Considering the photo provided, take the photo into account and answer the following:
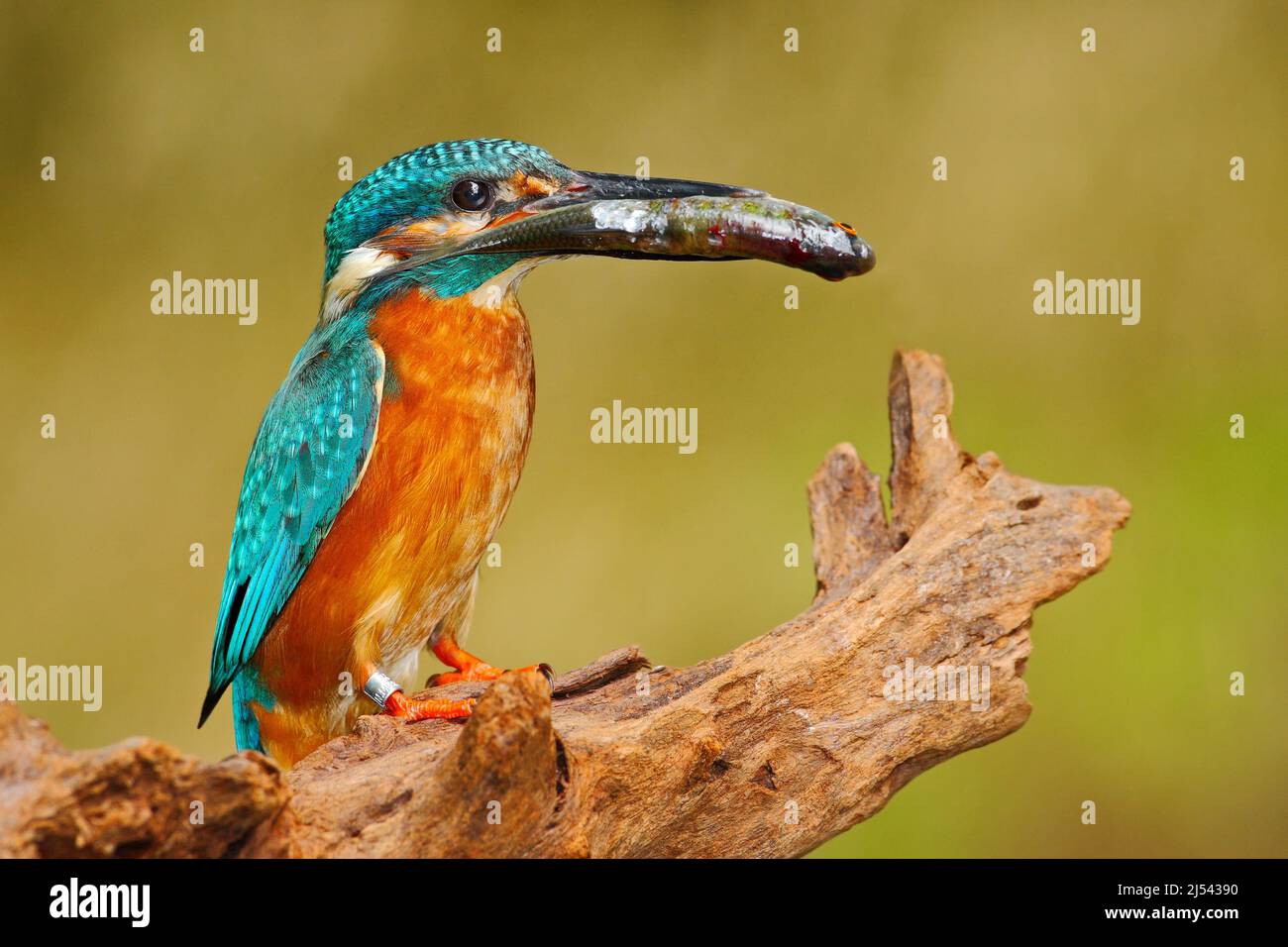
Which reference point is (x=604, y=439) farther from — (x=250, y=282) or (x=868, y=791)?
(x=868, y=791)

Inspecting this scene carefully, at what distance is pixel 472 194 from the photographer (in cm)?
265

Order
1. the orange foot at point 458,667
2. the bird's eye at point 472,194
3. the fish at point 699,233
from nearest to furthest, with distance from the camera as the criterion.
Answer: the fish at point 699,233 < the bird's eye at point 472,194 < the orange foot at point 458,667

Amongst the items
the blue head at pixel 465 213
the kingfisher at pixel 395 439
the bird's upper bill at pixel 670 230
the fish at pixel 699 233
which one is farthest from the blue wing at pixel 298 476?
the fish at pixel 699 233

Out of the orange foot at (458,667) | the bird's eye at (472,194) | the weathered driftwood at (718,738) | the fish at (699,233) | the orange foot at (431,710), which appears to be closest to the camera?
the weathered driftwood at (718,738)

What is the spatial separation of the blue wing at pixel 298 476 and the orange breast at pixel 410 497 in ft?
0.09

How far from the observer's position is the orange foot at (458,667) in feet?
9.53

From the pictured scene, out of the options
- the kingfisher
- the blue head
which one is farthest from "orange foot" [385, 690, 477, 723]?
the blue head

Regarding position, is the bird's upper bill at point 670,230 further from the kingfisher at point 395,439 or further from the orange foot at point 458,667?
the orange foot at point 458,667

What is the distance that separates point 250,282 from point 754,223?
2752mm

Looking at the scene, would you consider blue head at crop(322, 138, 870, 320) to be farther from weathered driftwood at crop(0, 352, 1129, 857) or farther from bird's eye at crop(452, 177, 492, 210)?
weathered driftwood at crop(0, 352, 1129, 857)

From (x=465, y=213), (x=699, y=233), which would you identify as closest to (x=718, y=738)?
(x=699, y=233)
